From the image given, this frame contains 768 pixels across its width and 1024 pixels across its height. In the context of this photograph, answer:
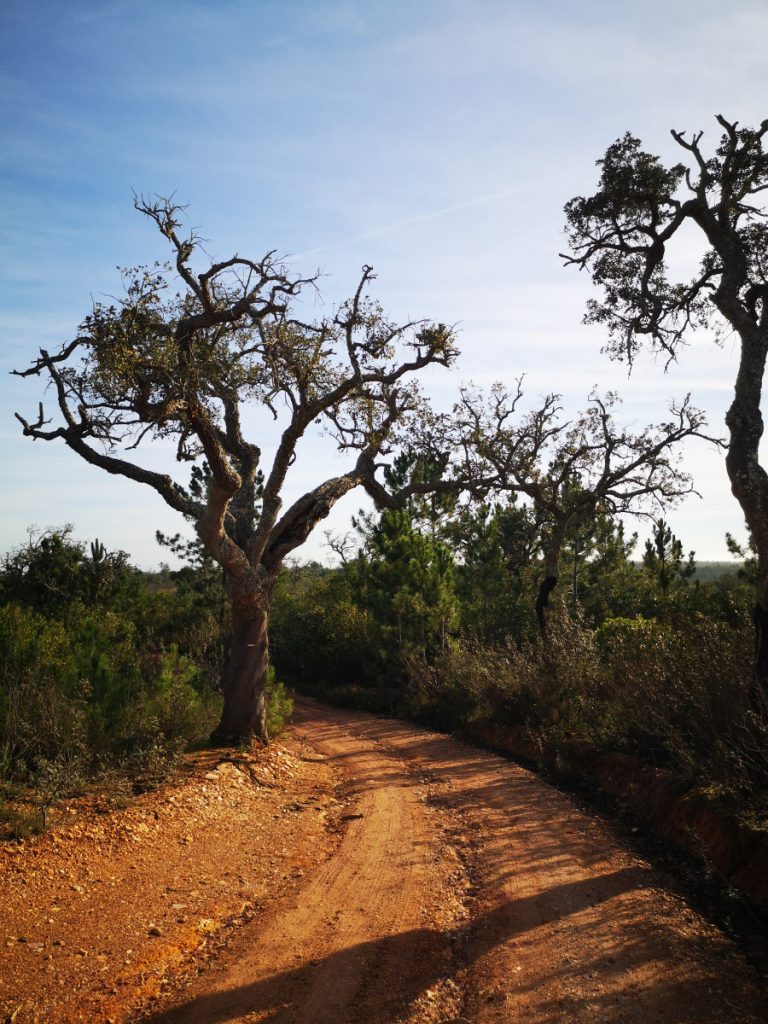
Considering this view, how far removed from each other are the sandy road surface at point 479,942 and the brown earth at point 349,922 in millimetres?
17

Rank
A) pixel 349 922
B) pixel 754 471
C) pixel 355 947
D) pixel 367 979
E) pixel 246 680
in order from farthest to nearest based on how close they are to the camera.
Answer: pixel 246 680, pixel 754 471, pixel 349 922, pixel 355 947, pixel 367 979

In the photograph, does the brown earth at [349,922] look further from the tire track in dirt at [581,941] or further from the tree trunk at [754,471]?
the tree trunk at [754,471]

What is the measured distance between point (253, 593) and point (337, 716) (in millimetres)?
8627

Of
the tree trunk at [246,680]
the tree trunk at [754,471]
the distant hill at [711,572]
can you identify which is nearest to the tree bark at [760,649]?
the tree trunk at [754,471]

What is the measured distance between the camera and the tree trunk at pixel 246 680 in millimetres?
12656

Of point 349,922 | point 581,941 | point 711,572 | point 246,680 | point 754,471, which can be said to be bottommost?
point 581,941

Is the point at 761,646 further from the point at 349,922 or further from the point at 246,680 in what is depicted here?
the point at 246,680

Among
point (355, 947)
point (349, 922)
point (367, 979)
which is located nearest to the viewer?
point (367, 979)

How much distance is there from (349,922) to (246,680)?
724cm

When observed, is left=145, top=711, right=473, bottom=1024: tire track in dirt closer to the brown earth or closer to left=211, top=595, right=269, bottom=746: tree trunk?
the brown earth

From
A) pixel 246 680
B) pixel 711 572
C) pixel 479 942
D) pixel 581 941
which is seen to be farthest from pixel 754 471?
pixel 711 572

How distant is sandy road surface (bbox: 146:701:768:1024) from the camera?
15.0 ft

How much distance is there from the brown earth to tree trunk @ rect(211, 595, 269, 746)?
281 centimetres

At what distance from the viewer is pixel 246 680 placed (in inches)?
504
